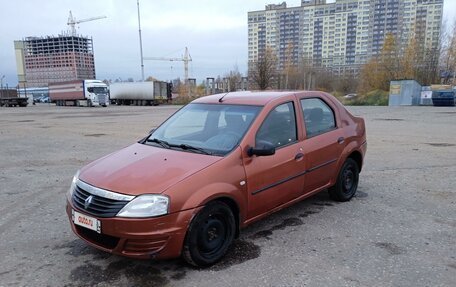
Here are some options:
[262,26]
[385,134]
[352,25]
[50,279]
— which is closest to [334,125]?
[50,279]

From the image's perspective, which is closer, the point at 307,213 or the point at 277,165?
the point at 277,165

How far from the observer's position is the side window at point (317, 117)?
474 cm

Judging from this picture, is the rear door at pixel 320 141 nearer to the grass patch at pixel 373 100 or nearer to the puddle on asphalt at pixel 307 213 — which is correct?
the puddle on asphalt at pixel 307 213

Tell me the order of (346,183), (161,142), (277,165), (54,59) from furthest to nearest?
(54,59), (346,183), (161,142), (277,165)

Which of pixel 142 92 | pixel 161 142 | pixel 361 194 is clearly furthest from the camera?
pixel 142 92

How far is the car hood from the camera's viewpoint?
3234mm

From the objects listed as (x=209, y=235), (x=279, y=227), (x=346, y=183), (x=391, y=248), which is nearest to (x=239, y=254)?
(x=209, y=235)

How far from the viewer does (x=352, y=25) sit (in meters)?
82.6

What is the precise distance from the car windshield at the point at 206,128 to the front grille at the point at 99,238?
1.18 m

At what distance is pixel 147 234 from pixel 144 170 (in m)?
0.64

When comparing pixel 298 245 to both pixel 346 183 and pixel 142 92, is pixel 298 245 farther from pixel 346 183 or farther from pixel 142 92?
pixel 142 92

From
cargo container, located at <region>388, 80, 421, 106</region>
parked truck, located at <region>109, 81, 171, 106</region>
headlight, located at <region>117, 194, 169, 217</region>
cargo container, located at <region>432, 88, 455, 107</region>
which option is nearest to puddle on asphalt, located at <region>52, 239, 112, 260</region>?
headlight, located at <region>117, 194, 169, 217</region>

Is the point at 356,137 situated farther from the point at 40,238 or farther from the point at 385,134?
the point at 385,134

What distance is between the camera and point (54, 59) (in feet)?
338
